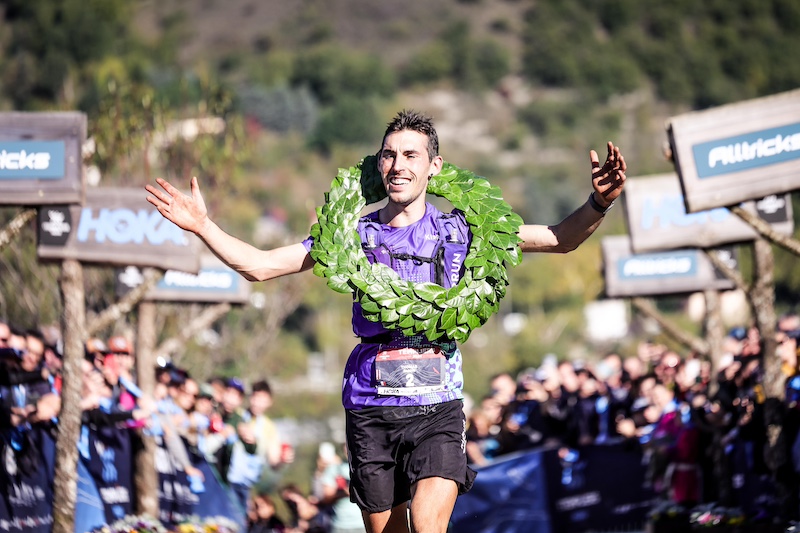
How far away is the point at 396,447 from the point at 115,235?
5.01 metres

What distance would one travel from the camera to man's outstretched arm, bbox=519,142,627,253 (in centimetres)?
577

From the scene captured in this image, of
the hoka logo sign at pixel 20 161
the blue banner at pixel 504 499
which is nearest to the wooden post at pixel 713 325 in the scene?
the blue banner at pixel 504 499

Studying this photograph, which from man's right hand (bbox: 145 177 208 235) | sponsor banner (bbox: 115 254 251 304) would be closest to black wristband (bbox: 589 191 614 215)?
man's right hand (bbox: 145 177 208 235)

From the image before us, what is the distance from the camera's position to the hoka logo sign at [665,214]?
38.2 feet

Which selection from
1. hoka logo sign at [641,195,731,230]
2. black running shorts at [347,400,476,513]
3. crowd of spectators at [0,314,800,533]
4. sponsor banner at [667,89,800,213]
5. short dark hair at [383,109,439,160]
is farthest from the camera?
hoka logo sign at [641,195,731,230]

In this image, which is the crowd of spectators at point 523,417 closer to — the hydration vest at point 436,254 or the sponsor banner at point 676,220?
the sponsor banner at point 676,220

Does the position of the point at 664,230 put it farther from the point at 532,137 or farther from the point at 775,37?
the point at 775,37

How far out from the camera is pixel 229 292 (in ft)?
44.3

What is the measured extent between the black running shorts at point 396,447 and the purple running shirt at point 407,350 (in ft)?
0.20

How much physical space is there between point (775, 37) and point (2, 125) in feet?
523

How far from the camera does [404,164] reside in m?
5.98

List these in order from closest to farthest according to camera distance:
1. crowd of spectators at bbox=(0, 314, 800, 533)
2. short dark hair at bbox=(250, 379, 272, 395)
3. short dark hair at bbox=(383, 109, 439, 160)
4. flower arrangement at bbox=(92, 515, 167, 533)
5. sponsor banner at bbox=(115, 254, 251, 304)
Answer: short dark hair at bbox=(383, 109, 439, 160) < crowd of spectators at bbox=(0, 314, 800, 533) < flower arrangement at bbox=(92, 515, 167, 533) < short dark hair at bbox=(250, 379, 272, 395) < sponsor banner at bbox=(115, 254, 251, 304)

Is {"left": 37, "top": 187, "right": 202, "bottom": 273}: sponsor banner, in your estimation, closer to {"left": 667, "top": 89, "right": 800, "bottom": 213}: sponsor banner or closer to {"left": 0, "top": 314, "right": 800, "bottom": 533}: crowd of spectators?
{"left": 0, "top": 314, "right": 800, "bottom": 533}: crowd of spectators

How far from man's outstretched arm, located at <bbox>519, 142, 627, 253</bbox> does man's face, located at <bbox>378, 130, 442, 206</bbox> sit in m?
0.57
